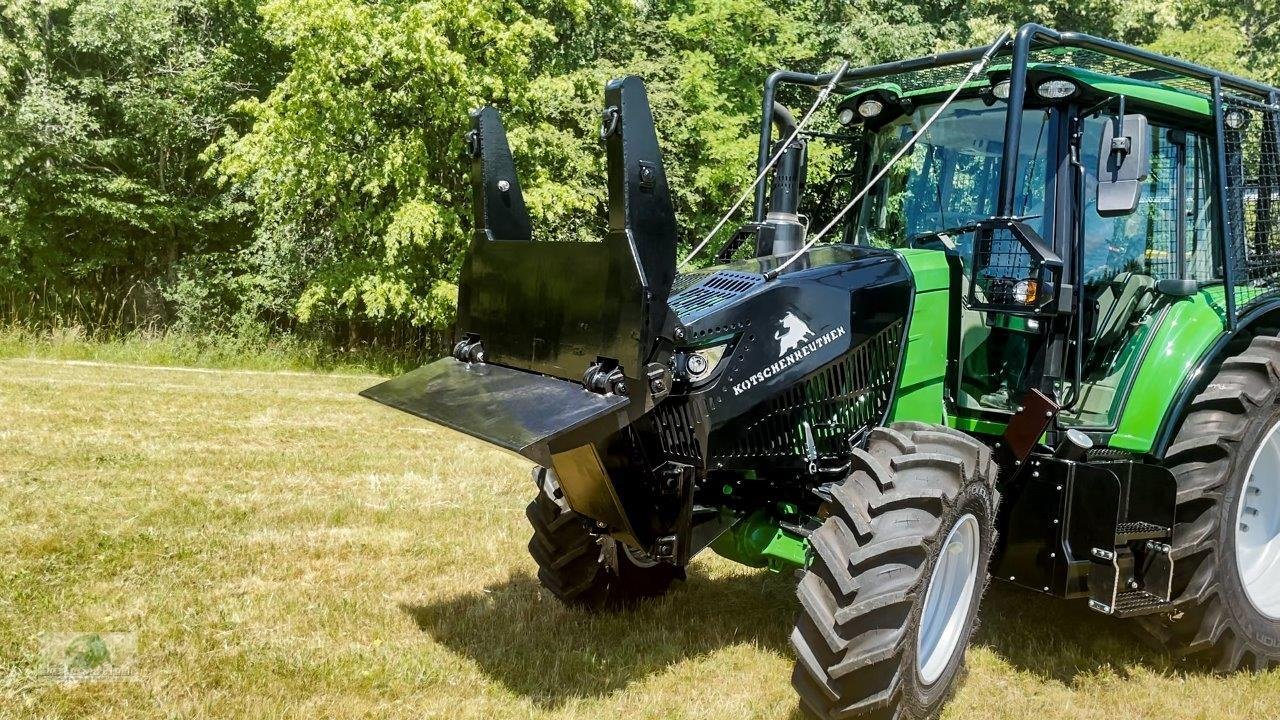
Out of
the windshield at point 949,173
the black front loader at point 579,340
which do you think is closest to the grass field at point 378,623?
the black front loader at point 579,340

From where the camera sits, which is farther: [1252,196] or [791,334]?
[1252,196]

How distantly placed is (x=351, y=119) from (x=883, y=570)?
519 inches

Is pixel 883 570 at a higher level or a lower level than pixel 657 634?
higher

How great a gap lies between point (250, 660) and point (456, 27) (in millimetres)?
12420

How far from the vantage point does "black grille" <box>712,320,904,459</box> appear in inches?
163

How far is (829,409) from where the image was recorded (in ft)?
14.1

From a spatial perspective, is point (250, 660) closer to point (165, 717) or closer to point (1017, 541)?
point (165, 717)

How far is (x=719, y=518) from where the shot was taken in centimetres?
435

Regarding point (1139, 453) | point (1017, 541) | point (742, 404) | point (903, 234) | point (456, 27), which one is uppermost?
point (456, 27)

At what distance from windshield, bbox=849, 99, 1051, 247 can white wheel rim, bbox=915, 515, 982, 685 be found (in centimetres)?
136

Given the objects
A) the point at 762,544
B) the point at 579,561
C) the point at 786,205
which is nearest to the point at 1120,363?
the point at 786,205

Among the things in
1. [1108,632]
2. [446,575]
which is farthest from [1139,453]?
[446,575]

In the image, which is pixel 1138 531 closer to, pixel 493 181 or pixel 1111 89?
pixel 1111 89

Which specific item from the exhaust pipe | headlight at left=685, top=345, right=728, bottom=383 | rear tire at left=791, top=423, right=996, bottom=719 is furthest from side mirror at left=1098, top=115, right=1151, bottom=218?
headlight at left=685, top=345, right=728, bottom=383
